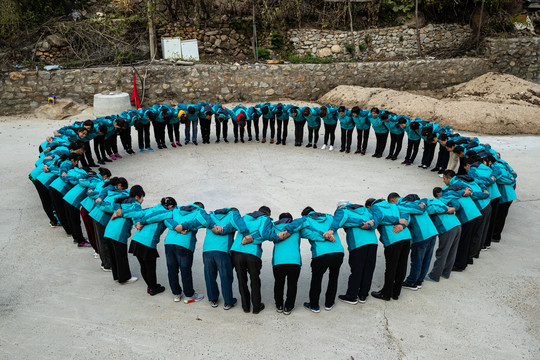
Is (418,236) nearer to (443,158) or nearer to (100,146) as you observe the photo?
(443,158)

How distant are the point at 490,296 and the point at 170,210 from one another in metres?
3.90

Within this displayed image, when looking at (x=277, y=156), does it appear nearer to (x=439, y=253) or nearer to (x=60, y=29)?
(x=439, y=253)

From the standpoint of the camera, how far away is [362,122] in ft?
33.8

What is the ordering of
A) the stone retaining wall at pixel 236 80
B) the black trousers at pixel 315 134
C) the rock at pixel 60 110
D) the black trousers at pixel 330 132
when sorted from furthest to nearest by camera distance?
the stone retaining wall at pixel 236 80 < the rock at pixel 60 110 < the black trousers at pixel 315 134 < the black trousers at pixel 330 132

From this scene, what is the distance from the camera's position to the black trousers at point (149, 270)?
5.07 metres

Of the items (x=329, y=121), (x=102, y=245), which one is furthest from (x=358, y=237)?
(x=329, y=121)

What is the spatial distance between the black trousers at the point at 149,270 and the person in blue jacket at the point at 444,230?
10.9 ft

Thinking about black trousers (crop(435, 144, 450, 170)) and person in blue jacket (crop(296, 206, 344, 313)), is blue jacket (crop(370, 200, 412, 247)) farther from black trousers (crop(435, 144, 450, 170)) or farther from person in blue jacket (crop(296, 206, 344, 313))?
black trousers (crop(435, 144, 450, 170))

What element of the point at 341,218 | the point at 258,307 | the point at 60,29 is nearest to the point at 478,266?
the point at 341,218

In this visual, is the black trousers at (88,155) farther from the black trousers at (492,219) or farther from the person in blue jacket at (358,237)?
the black trousers at (492,219)

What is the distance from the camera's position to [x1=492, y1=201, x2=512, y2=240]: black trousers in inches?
252

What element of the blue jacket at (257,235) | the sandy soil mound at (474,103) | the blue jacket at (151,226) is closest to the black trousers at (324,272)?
the blue jacket at (257,235)

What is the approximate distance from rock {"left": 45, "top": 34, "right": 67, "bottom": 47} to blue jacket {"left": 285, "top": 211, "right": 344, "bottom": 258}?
1349cm

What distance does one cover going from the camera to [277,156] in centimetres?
1048
